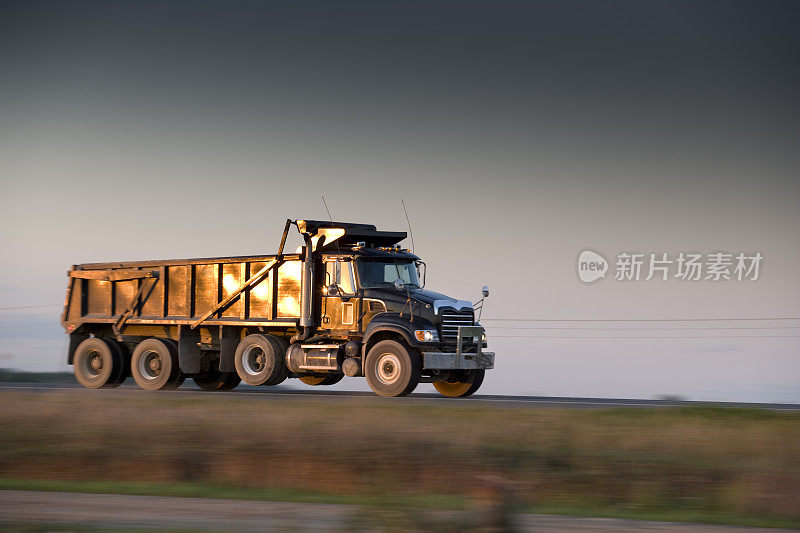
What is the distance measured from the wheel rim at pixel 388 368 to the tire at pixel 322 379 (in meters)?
2.44

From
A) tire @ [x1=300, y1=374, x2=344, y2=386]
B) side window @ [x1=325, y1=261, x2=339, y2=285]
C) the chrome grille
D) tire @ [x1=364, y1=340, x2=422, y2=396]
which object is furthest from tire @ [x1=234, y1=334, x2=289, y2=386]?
the chrome grille

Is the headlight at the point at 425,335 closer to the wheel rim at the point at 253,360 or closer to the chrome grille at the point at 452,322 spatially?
the chrome grille at the point at 452,322

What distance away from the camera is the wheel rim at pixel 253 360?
27.7 m

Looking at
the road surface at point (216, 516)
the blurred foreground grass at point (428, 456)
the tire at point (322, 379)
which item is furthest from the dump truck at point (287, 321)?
the road surface at point (216, 516)

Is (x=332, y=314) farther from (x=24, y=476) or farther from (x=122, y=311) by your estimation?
(x=24, y=476)

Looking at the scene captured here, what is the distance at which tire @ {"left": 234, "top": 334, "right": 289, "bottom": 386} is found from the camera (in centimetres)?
2708

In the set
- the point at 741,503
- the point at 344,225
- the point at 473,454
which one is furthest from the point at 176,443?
the point at 344,225

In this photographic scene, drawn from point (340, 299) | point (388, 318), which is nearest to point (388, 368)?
point (388, 318)

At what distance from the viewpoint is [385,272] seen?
26.2m

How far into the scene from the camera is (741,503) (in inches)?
545

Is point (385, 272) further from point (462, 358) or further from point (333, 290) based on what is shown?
point (462, 358)

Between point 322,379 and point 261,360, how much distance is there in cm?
175

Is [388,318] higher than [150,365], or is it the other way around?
[388,318]

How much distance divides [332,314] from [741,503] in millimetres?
13926
